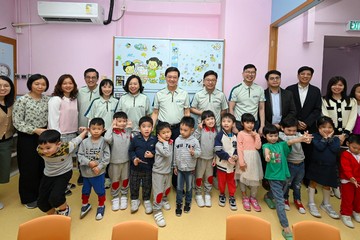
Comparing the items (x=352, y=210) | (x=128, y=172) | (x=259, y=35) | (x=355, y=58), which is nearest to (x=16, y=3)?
(x=128, y=172)

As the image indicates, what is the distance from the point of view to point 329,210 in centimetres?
272

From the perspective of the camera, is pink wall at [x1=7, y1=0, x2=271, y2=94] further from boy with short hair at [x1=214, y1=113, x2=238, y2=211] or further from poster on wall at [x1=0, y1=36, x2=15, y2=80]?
boy with short hair at [x1=214, y1=113, x2=238, y2=211]

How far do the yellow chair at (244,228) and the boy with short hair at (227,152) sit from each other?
1.17 m

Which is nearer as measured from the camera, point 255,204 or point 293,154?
point 293,154

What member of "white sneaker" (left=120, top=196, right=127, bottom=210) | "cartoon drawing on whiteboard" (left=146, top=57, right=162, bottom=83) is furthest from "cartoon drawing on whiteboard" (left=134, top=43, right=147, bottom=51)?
"white sneaker" (left=120, top=196, right=127, bottom=210)

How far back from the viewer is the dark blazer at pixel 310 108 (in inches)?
124

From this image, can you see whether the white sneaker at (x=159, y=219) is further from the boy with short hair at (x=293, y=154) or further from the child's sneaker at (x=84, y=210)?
the boy with short hair at (x=293, y=154)

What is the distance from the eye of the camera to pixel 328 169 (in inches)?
105

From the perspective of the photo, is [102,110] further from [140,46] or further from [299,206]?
[299,206]

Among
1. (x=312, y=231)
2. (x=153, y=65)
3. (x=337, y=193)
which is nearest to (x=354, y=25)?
(x=337, y=193)

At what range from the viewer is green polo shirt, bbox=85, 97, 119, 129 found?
2857 millimetres

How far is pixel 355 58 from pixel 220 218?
6.15 metres

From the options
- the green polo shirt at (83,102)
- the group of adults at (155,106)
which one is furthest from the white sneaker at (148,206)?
the green polo shirt at (83,102)

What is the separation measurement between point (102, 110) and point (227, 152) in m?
1.56
